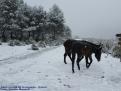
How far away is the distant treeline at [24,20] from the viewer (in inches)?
1896

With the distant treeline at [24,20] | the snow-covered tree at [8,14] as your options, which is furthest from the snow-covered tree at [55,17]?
the snow-covered tree at [8,14]

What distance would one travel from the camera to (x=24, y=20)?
5647cm

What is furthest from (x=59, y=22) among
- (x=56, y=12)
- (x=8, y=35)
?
(x=8, y=35)

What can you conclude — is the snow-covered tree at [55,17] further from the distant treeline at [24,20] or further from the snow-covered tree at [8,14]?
the snow-covered tree at [8,14]

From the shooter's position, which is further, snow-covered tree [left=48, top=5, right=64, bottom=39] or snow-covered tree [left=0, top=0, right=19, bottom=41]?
snow-covered tree [left=48, top=5, right=64, bottom=39]

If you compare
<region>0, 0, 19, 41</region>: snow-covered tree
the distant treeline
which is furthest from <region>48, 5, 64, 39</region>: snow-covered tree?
<region>0, 0, 19, 41</region>: snow-covered tree

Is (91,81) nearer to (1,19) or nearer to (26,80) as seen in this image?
(26,80)

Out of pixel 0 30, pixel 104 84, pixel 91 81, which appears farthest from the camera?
pixel 0 30

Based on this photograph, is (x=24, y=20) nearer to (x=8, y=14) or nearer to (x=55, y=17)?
(x=8, y=14)

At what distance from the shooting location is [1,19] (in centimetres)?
4781

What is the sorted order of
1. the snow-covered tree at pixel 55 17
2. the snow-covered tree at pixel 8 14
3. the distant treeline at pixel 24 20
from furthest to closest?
the snow-covered tree at pixel 55 17, the distant treeline at pixel 24 20, the snow-covered tree at pixel 8 14

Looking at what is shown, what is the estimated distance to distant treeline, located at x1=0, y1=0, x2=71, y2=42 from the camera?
48.2 meters

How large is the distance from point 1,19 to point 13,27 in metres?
3.38

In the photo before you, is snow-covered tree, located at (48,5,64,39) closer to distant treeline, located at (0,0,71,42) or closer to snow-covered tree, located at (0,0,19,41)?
distant treeline, located at (0,0,71,42)
